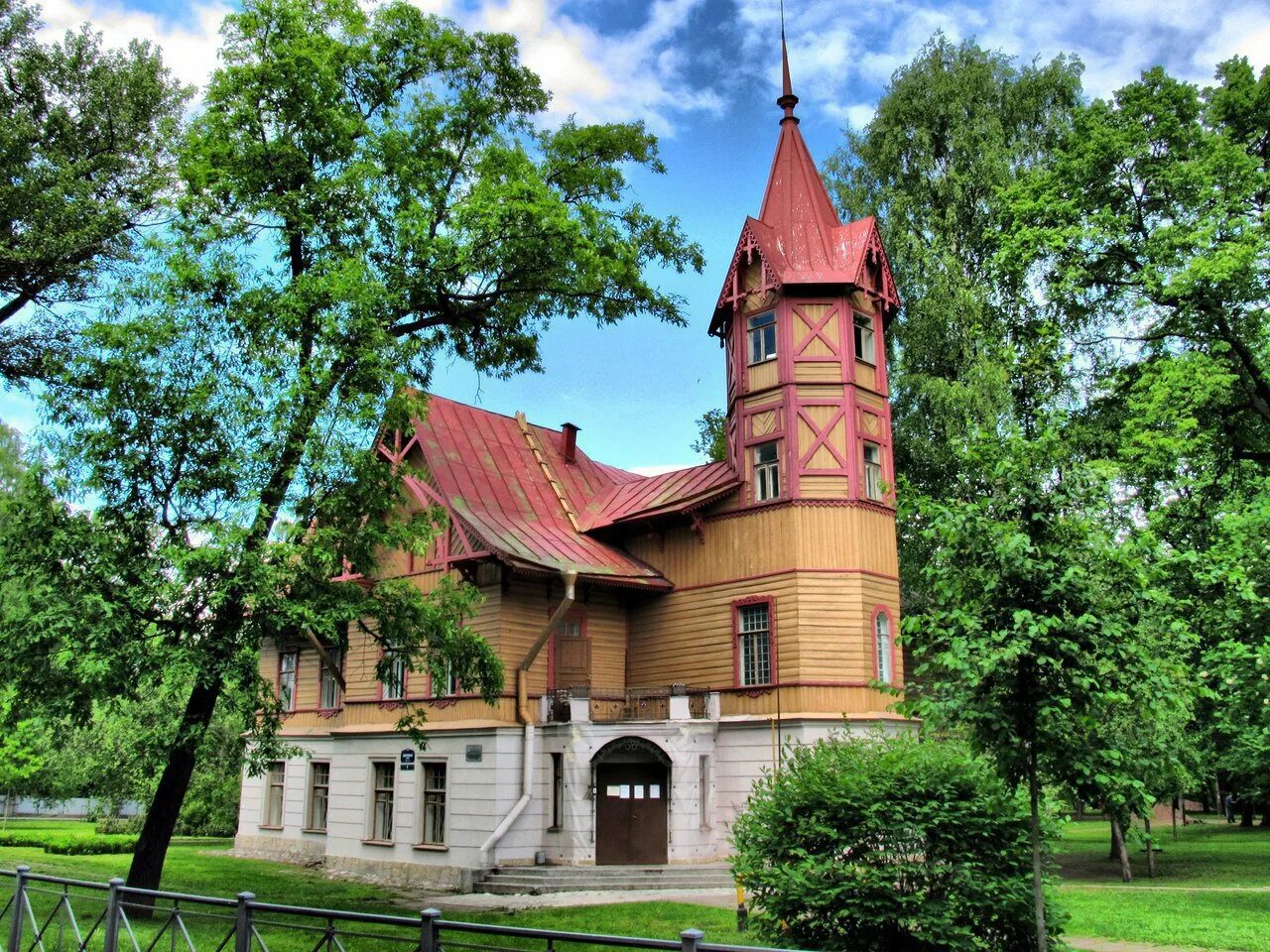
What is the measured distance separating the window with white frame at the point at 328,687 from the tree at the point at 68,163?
1242cm

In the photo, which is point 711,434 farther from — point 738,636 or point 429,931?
point 429,931

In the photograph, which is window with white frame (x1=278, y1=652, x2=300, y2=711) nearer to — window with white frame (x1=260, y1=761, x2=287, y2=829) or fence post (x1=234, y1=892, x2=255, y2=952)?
window with white frame (x1=260, y1=761, x2=287, y2=829)

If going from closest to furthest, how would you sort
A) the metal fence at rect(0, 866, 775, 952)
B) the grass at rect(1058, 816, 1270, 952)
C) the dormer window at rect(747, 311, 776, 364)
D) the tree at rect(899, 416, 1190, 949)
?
the metal fence at rect(0, 866, 775, 952)
the tree at rect(899, 416, 1190, 949)
the grass at rect(1058, 816, 1270, 952)
the dormer window at rect(747, 311, 776, 364)

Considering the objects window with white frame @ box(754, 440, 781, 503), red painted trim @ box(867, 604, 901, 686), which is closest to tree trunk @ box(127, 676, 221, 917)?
window with white frame @ box(754, 440, 781, 503)

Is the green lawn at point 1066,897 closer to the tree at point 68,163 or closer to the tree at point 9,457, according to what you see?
the tree at point 68,163

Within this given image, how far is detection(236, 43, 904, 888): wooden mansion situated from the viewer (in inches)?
883

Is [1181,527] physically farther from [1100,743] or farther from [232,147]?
[232,147]

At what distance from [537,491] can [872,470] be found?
366 inches

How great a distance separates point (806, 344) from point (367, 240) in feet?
37.9

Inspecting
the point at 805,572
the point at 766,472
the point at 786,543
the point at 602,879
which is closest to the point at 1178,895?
the point at 805,572

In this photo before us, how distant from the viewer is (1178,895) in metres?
18.1

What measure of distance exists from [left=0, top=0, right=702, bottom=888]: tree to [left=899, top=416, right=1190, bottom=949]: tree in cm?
940

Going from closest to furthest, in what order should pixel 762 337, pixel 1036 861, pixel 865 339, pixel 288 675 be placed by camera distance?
pixel 1036 861
pixel 762 337
pixel 865 339
pixel 288 675

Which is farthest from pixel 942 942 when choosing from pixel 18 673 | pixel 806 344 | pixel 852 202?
pixel 852 202
